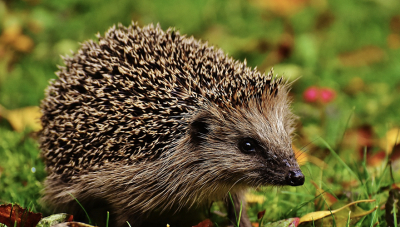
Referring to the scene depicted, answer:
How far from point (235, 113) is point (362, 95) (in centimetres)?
385

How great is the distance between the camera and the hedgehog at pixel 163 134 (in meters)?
3.44

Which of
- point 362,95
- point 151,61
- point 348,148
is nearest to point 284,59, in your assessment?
point 362,95

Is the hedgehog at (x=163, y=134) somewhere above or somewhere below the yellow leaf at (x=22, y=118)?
below

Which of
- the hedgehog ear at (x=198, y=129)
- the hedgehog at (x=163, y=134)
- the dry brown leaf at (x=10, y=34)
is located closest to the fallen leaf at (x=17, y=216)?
the hedgehog at (x=163, y=134)

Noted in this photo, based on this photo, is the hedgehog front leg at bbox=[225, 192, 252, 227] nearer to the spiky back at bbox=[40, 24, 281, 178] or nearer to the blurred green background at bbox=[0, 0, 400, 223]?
the spiky back at bbox=[40, 24, 281, 178]

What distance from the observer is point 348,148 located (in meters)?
5.57

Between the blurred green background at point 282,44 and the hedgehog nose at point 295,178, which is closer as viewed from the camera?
the hedgehog nose at point 295,178

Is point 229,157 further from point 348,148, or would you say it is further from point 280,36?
point 280,36

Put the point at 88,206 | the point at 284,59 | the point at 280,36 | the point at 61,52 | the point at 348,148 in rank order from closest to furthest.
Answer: the point at 88,206 < the point at 348,148 < the point at 61,52 < the point at 284,59 < the point at 280,36

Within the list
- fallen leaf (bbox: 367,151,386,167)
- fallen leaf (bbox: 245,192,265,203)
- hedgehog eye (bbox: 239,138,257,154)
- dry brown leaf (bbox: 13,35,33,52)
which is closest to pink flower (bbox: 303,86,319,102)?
fallen leaf (bbox: 367,151,386,167)

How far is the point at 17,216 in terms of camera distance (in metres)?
3.23

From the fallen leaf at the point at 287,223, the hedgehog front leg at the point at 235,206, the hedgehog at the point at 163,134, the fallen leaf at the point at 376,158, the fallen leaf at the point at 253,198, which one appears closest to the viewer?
the fallen leaf at the point at 287,223

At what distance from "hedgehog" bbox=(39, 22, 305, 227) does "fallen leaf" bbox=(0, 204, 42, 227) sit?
37 cm

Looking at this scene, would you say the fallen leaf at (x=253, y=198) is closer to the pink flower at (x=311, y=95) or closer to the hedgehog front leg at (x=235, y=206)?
the hedgehog front leg at (x=235, y=206)
